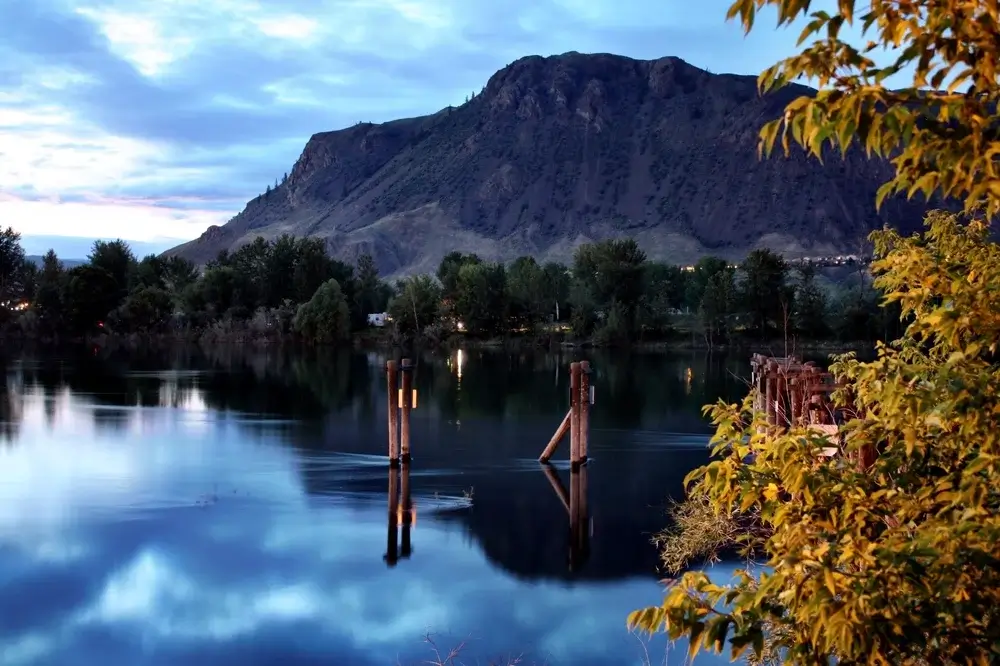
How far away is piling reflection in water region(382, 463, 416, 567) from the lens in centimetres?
2034

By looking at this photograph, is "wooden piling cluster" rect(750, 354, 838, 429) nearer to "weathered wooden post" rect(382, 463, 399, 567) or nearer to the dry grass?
the dry grass

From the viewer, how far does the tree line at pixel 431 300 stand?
3656 inches

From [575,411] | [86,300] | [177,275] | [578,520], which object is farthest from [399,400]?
[177,275]

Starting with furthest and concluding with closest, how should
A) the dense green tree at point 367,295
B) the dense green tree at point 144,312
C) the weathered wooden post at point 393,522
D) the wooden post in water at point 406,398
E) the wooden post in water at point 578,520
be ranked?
1. the dense green tree at point 367,295
2. the dense green tree at point 144,312
3. the wooden post in water at point 406,398
4. the wooden post in water at point 578,520
5. the weathered wooden post at point 393,522

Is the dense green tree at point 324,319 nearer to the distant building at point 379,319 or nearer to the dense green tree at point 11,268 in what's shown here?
the distant building at point 379,319

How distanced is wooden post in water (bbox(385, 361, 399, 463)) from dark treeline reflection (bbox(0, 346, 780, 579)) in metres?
0.87

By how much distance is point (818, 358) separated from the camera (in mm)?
77500

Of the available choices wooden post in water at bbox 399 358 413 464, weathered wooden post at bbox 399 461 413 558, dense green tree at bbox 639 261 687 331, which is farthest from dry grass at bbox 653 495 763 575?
dense green tree at bbox 639 261 687 331

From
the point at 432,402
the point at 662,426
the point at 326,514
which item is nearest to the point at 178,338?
the point at 432,402

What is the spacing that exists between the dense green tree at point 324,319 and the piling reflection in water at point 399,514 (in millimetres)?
74409

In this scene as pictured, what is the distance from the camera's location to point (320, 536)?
71.0ft

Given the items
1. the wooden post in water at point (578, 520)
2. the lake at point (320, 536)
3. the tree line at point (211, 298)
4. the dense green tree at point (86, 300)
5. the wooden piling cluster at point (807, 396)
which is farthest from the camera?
the dense green tree at point (86, 300)

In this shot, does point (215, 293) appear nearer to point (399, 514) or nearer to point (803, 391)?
point (399, 514)

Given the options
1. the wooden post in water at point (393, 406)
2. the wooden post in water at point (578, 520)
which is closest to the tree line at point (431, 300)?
the wooden post in water at point (578, 520)
